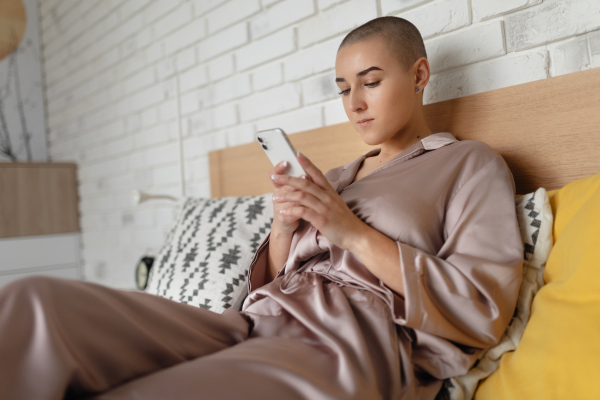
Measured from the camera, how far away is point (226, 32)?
185 cm

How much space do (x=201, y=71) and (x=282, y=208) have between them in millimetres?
1307

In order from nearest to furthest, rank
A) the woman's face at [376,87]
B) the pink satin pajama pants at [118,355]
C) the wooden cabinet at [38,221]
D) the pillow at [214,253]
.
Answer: the pink satin pajama pants at [118,355] < the woman's face at [376,87] < the pillow at [214,253] < the wooden cabinet at [38,221]

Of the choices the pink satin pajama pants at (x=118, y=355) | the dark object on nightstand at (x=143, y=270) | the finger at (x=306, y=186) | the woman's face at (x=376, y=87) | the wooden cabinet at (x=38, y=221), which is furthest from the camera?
the wooden cabinet at (x=38, y=221)

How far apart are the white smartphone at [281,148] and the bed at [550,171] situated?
1.37ft

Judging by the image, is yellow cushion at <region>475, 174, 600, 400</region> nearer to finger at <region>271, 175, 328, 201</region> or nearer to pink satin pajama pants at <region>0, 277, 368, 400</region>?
pink satin pajama pants at <region>0, 277, 368, 400</region>

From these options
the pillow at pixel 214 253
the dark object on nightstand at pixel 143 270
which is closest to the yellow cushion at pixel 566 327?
the pillow at pixel 214 253

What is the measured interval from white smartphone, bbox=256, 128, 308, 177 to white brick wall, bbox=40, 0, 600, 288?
54 centimetres

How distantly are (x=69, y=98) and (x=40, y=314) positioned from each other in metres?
2.91

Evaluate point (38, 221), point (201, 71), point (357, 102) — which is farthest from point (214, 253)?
point (38, 221)

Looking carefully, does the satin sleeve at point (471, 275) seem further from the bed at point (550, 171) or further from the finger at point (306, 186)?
the finger at point (306, 186)

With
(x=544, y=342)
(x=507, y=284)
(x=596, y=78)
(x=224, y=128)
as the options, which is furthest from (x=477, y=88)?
(x=224, y=128)

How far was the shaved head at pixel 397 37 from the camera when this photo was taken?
1.00m

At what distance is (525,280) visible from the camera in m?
0.83

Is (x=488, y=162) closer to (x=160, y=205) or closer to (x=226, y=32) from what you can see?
(x=226, y=32)
